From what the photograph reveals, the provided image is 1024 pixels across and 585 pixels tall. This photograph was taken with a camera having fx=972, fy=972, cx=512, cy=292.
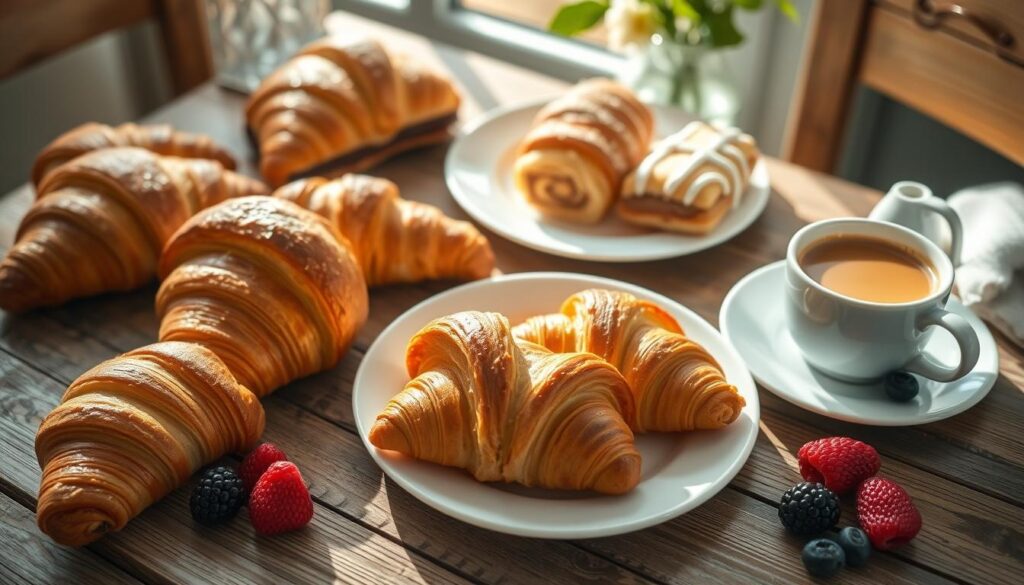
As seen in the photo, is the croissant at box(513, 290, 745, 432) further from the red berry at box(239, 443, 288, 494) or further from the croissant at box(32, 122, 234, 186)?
the croissant at box(32, 122, 234, 186)

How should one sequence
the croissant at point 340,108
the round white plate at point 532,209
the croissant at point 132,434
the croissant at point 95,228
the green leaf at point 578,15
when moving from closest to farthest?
the croissant at point 132,434 → the croissant at point 95,228 → the round white plate at point 532,209 → the croissant at point 340,108 → the green leaf at point 578,15

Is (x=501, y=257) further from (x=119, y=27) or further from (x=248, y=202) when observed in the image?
(x=119, y=27)

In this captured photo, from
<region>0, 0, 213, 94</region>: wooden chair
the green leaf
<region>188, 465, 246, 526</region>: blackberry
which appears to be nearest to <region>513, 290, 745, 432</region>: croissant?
<region>188, 465, 246, 526</region>: blackberry

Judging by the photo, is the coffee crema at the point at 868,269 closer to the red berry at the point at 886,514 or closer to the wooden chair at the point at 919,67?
the red berry at the point at 886,514

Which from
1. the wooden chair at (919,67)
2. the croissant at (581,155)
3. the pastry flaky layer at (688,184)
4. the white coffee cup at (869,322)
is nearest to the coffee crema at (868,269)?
the white coffee cup at (869,322)

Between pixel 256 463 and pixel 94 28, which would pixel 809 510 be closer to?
pixel 256 463

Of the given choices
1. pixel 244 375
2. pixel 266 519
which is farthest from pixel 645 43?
pixel 266 519

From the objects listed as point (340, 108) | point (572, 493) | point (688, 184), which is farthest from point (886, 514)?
point (340, 108)

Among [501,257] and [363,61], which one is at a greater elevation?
[363,61]

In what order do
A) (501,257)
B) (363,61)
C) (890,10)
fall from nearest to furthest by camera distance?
(501,257), (363,61), (890,10)
